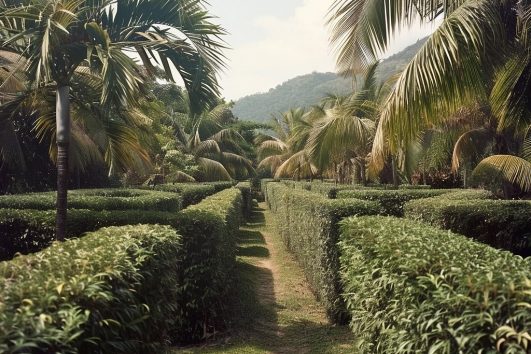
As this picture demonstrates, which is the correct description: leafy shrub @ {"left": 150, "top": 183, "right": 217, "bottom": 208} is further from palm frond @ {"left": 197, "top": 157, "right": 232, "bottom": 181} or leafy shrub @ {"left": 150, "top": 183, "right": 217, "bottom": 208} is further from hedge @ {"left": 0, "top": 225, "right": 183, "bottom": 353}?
palm frond @ {"left": 197, "top": 157, "right": 232, "bottom": 181}

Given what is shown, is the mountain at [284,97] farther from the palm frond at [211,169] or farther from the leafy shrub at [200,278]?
the leafy shrub at [200,278]

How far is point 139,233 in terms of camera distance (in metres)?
3.76

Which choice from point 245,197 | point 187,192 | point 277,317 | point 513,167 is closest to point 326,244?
point 277,317

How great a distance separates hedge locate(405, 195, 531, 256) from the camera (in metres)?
5.72

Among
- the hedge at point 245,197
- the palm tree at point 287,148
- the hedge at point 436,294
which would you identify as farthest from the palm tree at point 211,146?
the hedge at point 436,294

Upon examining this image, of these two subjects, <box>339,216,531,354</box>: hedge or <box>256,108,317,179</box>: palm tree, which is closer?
<box>339,216,531,354</box>: hedge

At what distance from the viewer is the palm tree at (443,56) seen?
4688 mm

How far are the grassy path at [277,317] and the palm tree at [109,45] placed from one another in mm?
2548

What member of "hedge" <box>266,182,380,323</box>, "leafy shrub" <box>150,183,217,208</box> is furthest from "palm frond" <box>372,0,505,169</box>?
"leafy shrub" <box>150,183,217,208</box>

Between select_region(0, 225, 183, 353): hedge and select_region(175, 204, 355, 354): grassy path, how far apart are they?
2.15 metres

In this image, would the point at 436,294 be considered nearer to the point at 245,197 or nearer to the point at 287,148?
the point at 245,197

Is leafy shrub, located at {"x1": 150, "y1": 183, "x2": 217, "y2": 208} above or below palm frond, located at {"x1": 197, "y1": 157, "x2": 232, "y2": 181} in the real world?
below

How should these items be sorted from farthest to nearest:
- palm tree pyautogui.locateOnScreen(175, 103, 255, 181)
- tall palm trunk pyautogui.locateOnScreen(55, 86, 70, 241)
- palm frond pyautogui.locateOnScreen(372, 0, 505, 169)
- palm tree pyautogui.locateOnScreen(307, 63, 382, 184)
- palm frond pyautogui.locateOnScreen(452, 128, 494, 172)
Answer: palm tree pyautogui.locateOnScreen(175, 103, 255, 181)
palm frond pyautogui.locateOnScreen(452, 128, 494, 172)
palm tree pyautogui.locateOnScreen(307, 63, 382, 184)
tall palm trunk pyautogui.locateOnScreen(55, 86, 70, 241)
palm frond pyautogui.locateOnScreen(372, 0, 505, 169)

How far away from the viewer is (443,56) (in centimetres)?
452
